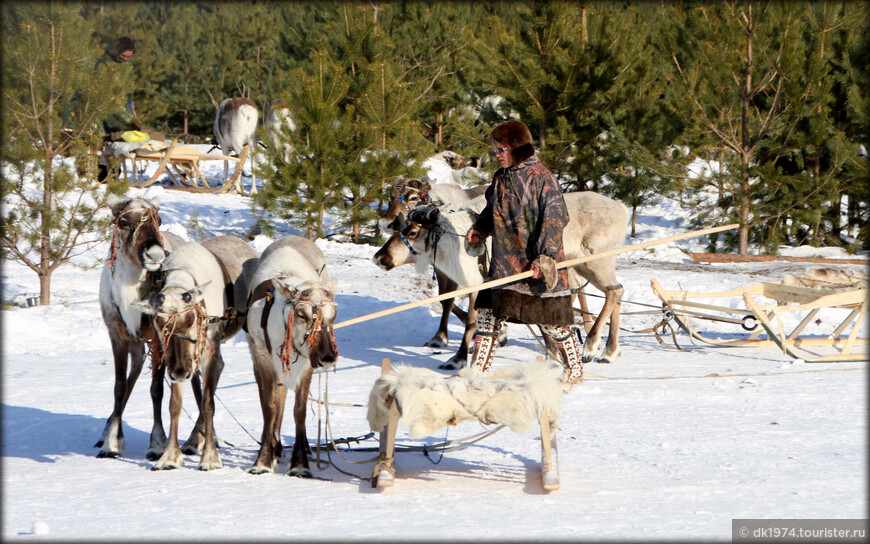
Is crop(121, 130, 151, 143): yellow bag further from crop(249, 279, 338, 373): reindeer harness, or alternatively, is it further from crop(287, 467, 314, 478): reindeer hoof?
crop(287, 467, 314, 478): reindeer hoof

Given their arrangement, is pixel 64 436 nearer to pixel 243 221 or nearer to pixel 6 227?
pixel 6 227

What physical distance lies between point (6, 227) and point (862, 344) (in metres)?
8.83

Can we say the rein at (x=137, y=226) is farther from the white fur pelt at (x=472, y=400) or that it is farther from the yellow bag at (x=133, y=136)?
the yellow bag at (x=133, y=136)

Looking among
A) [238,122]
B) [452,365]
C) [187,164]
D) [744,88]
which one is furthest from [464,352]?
[238,122]

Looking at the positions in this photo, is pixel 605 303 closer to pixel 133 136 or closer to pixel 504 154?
pixel 504 154

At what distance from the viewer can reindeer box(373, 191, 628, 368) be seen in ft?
24.8

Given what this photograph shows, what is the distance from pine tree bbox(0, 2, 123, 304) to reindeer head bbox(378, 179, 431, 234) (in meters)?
3.50

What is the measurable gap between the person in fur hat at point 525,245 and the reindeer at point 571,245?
2.36 m

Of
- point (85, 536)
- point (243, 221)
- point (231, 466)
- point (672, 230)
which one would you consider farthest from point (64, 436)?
point (672, 230)

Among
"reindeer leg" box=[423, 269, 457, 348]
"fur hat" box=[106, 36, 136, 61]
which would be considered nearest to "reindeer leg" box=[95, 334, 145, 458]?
"reindeer leg" box=[423, 269, 457, 348]

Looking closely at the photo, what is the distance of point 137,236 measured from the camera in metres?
4.90

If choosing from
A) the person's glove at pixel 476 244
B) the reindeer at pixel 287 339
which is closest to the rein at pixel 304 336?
the reindeer at pixel 287 339

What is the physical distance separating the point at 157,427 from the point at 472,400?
6.82 feet

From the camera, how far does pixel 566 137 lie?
1402 centimetres
